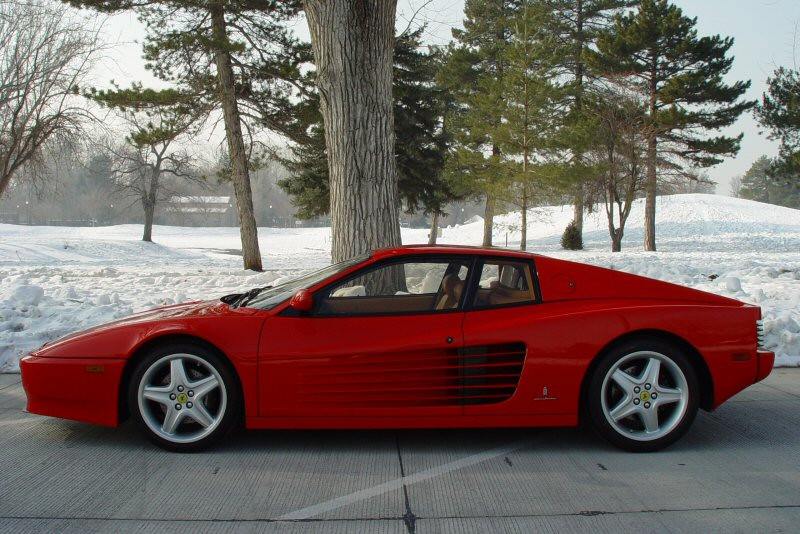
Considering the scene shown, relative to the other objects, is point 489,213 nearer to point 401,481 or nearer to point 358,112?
point 358,112

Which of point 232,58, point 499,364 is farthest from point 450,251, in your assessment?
point 232,58

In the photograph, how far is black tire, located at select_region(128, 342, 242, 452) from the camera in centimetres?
353

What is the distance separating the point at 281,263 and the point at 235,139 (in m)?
9.02

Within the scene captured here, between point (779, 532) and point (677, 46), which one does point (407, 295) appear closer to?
point (779, 532)

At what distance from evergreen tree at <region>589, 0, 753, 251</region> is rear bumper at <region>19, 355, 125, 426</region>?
28.4 m

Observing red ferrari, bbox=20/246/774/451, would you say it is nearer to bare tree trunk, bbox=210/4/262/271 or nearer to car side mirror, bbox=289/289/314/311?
car side mirror, bbox=289/289/314/311

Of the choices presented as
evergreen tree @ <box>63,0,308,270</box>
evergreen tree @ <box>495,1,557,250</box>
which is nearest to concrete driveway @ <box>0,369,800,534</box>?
evergreen tree @ <box>63,0,308,270</box>

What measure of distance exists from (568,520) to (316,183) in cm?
2251

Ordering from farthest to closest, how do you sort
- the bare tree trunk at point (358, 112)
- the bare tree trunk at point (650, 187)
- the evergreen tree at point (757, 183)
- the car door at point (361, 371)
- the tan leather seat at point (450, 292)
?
the evergreen tree at point (757, 183) → the bare tree trunk at point (650, 187) → the bare tree trunk at point (358, 112) → the tan leather seat at point (450, 292) → the car door at point (361, 371)

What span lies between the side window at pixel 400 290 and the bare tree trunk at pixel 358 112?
275 cm

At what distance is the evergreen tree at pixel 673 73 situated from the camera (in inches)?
1087

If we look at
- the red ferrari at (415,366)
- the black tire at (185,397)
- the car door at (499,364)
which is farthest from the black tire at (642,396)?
the black tire at (185,397)

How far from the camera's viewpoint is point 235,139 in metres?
17.9

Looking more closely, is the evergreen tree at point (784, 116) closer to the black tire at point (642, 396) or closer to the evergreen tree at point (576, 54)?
the evergreen tree at point (576, 54)
